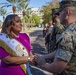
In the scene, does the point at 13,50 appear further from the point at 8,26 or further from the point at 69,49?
the point at 69,49

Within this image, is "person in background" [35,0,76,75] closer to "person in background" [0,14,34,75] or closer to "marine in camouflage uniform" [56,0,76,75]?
"marine in camouflage uniform" [56,0,76,75]

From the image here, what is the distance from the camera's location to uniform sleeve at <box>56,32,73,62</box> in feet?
6.88

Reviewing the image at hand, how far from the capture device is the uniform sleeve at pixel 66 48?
2096 mm

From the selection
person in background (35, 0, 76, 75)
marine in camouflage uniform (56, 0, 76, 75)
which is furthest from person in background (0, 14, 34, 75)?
marine in camouflage uniform (56, 0, 76, 75)

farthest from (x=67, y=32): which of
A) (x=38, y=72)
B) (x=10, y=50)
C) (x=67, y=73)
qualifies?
(x=38, y=72)

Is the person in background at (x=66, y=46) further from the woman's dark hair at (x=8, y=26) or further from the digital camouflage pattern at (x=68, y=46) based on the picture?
the woman's dark hair at (x=8, y=26)

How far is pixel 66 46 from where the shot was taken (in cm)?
209

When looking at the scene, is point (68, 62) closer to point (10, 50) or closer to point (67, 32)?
point (67, 32)

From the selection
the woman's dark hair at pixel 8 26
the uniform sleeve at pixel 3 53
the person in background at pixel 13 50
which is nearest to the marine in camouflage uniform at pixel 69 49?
the person in background at pixel 13 50

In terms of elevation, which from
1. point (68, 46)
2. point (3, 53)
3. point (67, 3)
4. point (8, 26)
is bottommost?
point (3, 53)

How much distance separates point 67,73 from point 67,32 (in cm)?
38

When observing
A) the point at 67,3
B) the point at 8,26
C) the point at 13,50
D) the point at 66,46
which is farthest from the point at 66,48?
the point at 8,26

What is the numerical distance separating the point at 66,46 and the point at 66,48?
2cm

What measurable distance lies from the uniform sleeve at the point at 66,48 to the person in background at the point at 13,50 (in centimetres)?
97
